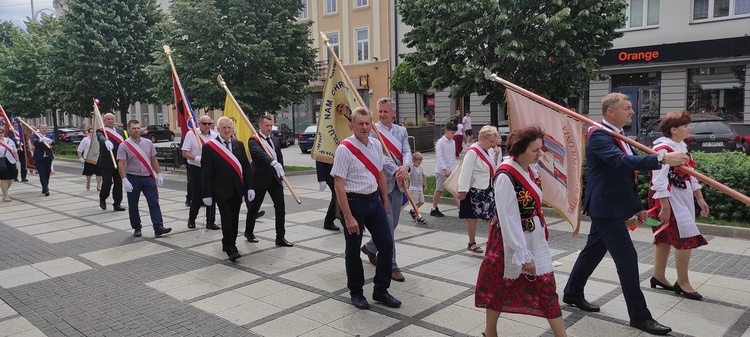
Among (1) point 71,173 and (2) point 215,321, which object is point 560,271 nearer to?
(2) point 215,321

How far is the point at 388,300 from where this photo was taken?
18.1 ft

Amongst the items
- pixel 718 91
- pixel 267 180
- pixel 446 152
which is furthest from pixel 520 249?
pixel 718 91

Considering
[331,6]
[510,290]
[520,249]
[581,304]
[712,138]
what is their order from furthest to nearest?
[331,6] → [712,138] → [581,304] → [510,290] → [520,249]

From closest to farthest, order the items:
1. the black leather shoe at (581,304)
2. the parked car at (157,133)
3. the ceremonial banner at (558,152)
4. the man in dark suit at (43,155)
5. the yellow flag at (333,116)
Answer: the ceremonial banner at (558,152), the black leather shoe at (581,304), the yellow flag at (333,116), the man in dark suit at (43,155), the parked car at (157,133)

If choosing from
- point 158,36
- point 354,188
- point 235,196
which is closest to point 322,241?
point 235,196

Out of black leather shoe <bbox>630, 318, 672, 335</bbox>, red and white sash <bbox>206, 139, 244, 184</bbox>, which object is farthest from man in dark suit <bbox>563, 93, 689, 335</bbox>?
red and white sash <bbox>206, 139, 244, 184</bbox>

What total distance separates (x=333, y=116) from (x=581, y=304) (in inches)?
143

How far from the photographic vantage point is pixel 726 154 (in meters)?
9.59

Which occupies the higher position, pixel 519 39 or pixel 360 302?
pixel 519 39

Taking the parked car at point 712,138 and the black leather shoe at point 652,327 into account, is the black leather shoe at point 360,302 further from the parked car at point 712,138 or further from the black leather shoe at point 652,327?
the parked car at point 712,138

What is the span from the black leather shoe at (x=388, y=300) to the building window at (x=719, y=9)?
76.9ft

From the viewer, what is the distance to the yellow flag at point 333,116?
7188 millimetres

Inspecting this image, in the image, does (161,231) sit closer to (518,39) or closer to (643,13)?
(518,39)

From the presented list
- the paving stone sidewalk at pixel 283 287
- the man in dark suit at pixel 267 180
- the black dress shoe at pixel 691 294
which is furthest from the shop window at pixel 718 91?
the man in dark suit at pixel 267 180
